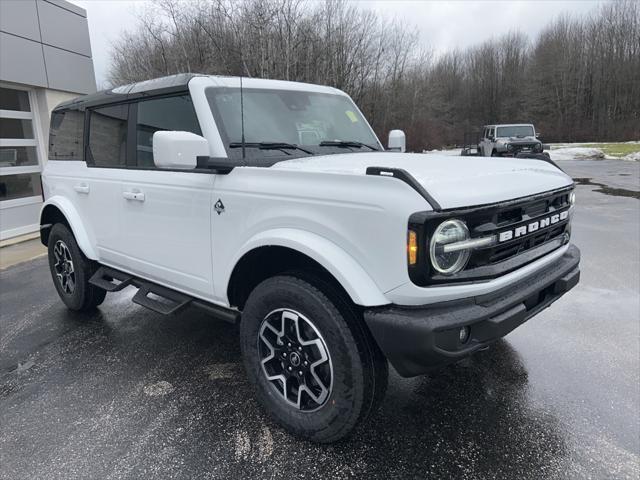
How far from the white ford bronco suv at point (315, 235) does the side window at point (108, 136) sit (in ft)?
0.07

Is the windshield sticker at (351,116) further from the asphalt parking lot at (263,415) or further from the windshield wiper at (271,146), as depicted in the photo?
the asphalt parking lot at (263,415)

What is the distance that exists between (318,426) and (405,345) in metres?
0.78

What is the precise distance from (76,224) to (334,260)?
10.2 feet

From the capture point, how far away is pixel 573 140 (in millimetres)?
51719

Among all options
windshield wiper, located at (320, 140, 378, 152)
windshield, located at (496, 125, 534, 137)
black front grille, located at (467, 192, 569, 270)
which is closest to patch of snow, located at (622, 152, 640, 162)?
windshield, located at (496, 125, 534, 137)

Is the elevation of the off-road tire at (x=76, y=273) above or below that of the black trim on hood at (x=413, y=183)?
below

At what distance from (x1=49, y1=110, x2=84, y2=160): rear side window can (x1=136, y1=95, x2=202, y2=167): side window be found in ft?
3.65

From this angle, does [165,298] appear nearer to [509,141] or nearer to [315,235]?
[315,235]

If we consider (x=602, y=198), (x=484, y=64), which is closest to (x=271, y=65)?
(x=602, y=198)

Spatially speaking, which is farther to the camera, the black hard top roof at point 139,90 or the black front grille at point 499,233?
the black hard top roof at point 139,90

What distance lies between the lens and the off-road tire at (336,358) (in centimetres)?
228

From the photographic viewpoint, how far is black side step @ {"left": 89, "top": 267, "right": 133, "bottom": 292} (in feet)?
12.8

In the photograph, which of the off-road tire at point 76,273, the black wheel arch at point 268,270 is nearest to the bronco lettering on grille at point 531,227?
the black wheel arch at point 268,270

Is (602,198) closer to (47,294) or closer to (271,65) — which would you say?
(47,294)
